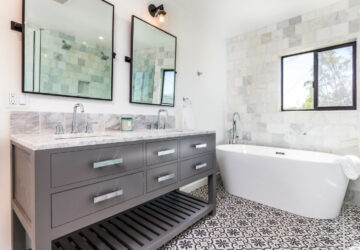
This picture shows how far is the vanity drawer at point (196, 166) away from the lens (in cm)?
167

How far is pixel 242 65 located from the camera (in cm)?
328

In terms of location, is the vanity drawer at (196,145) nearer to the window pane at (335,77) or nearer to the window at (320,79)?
the window at (320,79)

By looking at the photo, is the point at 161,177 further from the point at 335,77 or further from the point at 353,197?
the point at 335,77

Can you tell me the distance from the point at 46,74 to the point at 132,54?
81 centimetres

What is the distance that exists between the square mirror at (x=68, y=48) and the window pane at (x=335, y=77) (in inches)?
108

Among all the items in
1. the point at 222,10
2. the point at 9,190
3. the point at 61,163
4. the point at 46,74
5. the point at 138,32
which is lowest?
the point at 9,190

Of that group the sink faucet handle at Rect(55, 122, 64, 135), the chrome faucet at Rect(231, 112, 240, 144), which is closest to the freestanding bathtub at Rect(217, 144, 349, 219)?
the chrome faucet at Rect(231, 112, 240, 144)

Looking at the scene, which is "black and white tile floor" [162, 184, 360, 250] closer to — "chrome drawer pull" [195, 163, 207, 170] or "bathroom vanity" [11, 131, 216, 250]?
"bathroom vanity" [11, 131, 216, 250]

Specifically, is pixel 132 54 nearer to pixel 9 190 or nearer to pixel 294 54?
pixel 9 190

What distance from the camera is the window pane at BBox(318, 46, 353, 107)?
7.91 ft

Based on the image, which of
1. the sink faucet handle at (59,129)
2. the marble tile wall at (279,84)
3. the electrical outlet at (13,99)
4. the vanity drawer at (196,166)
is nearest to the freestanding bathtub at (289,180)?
the marble tile wall at (279,84)

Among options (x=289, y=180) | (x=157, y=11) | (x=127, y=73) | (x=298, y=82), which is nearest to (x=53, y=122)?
(x=127, y=73)

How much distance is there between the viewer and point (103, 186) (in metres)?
1.08

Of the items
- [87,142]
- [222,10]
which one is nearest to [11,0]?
[87,142]
